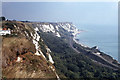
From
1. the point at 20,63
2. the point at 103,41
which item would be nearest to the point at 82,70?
the point at 20,63

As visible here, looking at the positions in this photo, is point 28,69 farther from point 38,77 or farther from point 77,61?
point 77,61

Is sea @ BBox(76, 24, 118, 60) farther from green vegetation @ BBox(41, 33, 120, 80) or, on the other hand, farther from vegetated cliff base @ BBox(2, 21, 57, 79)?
vegetated cliff base @ BBox(2, 21, 57, 79)

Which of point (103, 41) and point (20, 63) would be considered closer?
point (20, 63)

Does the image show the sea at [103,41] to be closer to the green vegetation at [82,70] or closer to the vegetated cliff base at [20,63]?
the green vegetation at [82,70]

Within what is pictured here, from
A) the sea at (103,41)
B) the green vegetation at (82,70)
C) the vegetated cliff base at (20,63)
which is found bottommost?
the sea at (103,41)

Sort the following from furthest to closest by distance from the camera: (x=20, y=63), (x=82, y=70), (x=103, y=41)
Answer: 1. (x=103, y=41)
2. (x=82, y=70)
3. (x=20, y=63)

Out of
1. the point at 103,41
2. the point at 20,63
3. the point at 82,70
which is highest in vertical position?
the point at 20,63

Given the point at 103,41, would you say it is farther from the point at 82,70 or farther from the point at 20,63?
the point at 20,63

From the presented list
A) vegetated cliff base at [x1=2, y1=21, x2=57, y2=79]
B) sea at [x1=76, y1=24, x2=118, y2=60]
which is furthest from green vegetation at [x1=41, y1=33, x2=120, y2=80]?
sea at [x1=76, y1=24, x2=118, y2=60]

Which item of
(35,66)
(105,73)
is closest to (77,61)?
(105,73)

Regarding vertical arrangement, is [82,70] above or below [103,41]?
above

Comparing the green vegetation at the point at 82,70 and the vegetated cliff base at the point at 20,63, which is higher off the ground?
the vegetated cliff base at the point at 20,63

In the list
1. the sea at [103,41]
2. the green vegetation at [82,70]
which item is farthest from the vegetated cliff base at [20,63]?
the sea at [103,41]
